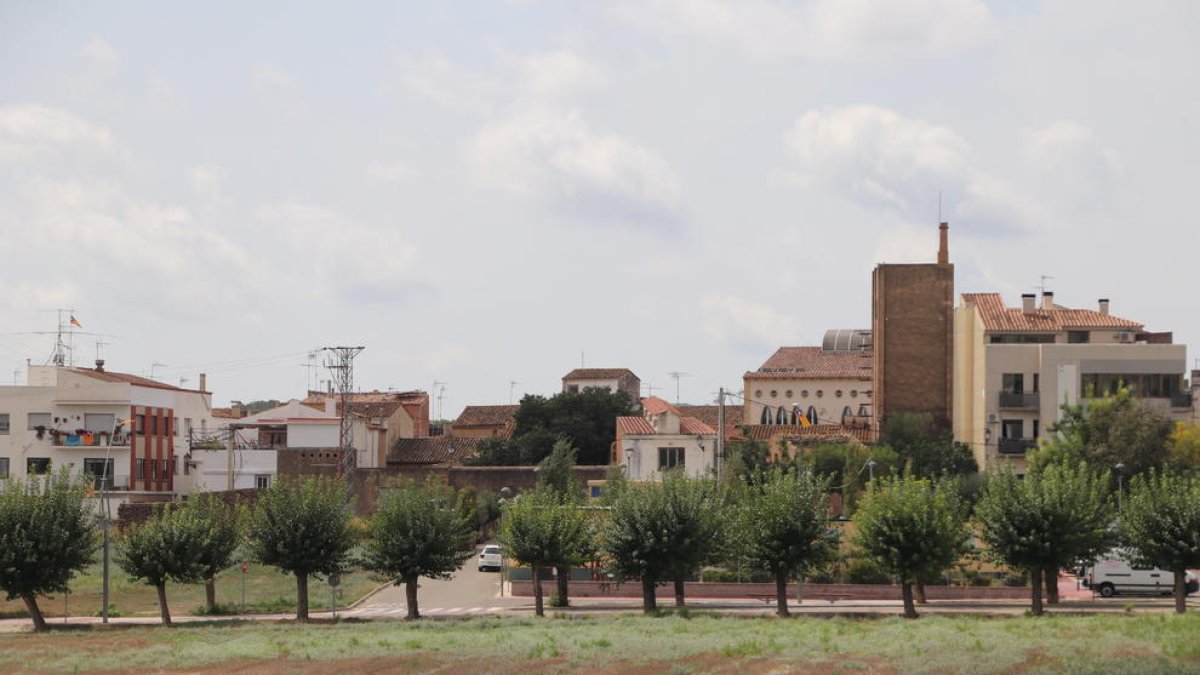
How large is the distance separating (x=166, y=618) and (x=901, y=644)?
27412mm

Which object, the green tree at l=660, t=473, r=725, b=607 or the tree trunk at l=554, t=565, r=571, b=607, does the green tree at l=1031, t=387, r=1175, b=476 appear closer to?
the green tree at l=660, t=473, r=725, b=607

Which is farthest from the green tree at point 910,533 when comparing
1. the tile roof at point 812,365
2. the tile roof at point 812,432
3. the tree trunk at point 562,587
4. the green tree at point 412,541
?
the tile roof at point 812,365

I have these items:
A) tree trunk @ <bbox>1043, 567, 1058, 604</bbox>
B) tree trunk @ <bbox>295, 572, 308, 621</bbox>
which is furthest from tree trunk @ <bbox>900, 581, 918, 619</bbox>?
tree trunk @ <bbox>295, 572, 308, 621</bbox>

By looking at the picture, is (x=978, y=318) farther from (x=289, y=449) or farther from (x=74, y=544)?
(x=74, y=544)

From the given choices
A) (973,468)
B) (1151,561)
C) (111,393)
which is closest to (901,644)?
(1151,561)

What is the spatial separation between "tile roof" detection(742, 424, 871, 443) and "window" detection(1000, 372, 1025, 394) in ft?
32.9

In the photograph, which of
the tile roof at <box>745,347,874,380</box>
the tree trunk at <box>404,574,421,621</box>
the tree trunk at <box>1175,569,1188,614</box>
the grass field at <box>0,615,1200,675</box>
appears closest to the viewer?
the grass field at <box>0,615,1200,675</box>

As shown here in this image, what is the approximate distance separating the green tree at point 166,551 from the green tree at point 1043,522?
29068 mm

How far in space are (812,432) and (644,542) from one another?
47434 millimetres

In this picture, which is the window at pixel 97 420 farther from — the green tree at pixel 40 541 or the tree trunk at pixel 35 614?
the tree trunk at pixel 35 614

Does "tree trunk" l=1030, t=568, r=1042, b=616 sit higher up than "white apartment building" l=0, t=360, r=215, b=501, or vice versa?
"white apartment building" l=0, t=360, r=215, b=501

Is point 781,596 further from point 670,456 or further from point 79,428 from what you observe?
point 79,428

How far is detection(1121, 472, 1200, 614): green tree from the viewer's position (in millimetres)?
58156

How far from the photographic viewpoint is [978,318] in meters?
101
